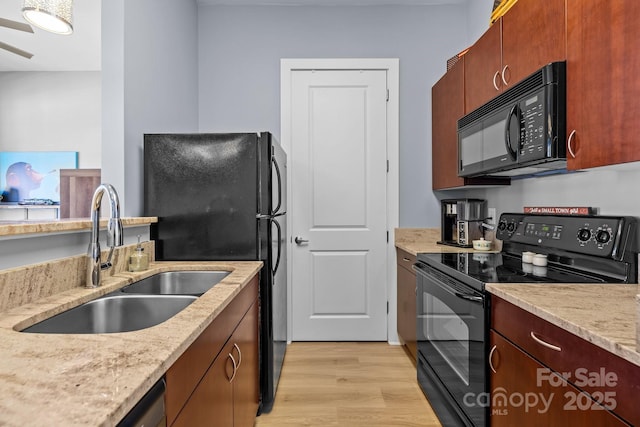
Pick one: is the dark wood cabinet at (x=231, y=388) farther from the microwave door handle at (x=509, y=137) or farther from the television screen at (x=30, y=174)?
the television screen at (x=30, y=174)

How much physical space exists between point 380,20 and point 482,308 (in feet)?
8.32

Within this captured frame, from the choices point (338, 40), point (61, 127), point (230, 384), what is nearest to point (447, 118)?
point (338, 40)

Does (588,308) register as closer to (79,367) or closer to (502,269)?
(502,269)

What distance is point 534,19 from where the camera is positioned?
1585 mm

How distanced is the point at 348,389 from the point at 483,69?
203cm

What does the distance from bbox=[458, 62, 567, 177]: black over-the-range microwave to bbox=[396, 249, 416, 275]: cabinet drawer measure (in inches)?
27.6

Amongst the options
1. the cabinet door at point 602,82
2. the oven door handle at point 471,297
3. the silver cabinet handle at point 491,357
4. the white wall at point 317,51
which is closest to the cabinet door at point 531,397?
the silver cabinet handle at point 491,357

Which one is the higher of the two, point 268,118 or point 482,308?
point 268,118

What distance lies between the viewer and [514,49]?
175 centimetres

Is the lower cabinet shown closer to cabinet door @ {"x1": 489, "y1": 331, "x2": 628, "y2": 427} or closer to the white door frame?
cabinet door @ {"x1": 489, "y1": 331, "x2": 628, "y2": 427}

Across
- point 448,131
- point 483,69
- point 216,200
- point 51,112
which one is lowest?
point 216,200

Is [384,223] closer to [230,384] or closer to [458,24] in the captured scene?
[458,24]

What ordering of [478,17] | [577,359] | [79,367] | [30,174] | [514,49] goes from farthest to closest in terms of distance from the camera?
[30,174] → [478,17] → [514,49] → [577,359] → [79,367]

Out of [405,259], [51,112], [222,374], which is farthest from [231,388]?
[51,112]
